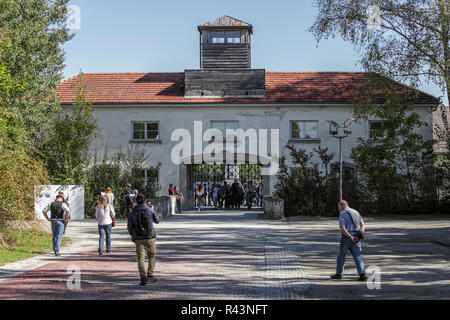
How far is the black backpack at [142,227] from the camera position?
33.1 ft

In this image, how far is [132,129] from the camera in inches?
1249

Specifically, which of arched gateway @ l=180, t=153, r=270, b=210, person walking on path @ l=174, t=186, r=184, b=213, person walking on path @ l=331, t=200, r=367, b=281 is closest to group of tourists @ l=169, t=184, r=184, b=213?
person walking on path @ l=174, t=186, r=184, b=213

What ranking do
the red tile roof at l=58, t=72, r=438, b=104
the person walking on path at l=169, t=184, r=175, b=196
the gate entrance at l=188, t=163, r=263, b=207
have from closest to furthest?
the person walking on path at l=169, t=184, r=175, b=196
the red tile roof at l=58, t=72, r=438, b=104
the gate entrance at l=188, t=163, r=263, b=207

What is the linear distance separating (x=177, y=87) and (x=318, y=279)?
78.6 feet

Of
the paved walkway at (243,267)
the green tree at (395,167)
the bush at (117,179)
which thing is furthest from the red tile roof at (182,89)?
the paved walkway at (243,267)

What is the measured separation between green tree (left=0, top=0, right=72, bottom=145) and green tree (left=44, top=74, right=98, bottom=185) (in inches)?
27.6

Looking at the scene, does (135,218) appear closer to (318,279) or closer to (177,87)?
(318,279)

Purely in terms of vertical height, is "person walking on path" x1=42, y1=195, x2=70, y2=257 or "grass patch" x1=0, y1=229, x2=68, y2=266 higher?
"person walking on path" x1=42, y1=195, x2=70, y2=257

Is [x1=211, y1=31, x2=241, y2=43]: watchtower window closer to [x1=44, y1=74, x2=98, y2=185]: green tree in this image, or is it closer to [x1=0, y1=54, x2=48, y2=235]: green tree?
[x1=44, y1=74, x2=98, y2=185]: green tree

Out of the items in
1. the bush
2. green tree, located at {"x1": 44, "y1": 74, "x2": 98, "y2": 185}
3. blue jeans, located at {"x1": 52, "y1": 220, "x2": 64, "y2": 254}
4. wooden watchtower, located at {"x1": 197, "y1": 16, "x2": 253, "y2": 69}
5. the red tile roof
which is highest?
wooden watchtower, located at {"x1": 197, "y1": 16, "x2": 253, "y2": 69}

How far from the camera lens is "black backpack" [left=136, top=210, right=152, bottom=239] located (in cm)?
1010

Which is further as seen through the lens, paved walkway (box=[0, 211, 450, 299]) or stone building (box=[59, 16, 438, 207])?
stone building (box=[59, 16, 438, 207])

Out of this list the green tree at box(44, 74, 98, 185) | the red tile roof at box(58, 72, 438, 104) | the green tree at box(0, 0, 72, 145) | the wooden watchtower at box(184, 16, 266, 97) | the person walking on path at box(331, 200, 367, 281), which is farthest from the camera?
the wooden watchtower at box(184, 16, 266, 97)
